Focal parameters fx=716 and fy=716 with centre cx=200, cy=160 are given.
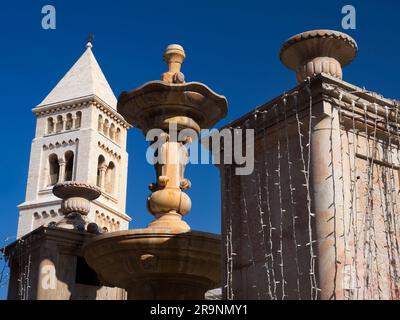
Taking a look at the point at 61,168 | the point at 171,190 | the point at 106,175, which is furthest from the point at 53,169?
the point at 171,190

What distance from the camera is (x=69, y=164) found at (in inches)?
2923

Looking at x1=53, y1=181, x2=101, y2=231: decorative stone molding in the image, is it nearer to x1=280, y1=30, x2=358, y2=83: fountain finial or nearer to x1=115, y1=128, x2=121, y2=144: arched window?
x1=280, y1=30, x2=358, y2=83: fountain finial

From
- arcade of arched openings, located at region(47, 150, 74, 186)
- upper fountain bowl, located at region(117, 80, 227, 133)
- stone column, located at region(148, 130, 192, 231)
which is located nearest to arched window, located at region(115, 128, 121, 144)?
arcade of arched openings, located at region(47, 150, 74, 186)

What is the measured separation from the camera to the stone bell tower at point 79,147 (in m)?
70.8

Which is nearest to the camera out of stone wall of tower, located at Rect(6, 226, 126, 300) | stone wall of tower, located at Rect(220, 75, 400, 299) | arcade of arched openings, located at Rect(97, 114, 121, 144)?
stone wall of tower, located at Rect(220, 75, 400, 299)

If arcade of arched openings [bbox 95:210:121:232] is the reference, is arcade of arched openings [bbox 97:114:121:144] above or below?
above

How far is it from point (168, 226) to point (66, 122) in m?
64.9

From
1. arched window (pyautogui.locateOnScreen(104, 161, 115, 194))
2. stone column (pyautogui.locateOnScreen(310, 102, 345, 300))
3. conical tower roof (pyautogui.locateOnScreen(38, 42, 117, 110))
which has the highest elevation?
conical tower roof (pyautogui.locateOnScreen(38, 42, 117, 110))

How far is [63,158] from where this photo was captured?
7350 cm

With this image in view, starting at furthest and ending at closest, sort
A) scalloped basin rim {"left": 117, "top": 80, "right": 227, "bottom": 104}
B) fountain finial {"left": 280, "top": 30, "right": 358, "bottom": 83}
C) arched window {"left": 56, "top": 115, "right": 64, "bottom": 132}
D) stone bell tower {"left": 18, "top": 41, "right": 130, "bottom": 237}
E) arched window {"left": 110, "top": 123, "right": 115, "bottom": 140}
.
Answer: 1. arched window {"left": 110, "top": 123, "right": 115, "bottom": 140}
2. arched window {"left": 56, "top": 115, "right": 64, "bottom": 132}
3. stone bell tower {"left": 18, "top": 41, "right": 130, "bottom": 237}
4. scalloped basin rim {"left": 117, "top": 80, "right": 227, "bottom": 104}
5. fountain finial {"left": 280, "top": 30, "right": 358, "bottom": 83}

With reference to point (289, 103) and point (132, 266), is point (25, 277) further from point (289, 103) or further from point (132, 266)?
point (289, 103)

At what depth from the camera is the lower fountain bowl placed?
1125 cm

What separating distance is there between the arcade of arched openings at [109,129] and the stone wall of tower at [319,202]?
6753 cm

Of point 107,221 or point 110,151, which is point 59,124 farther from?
point 107,221
